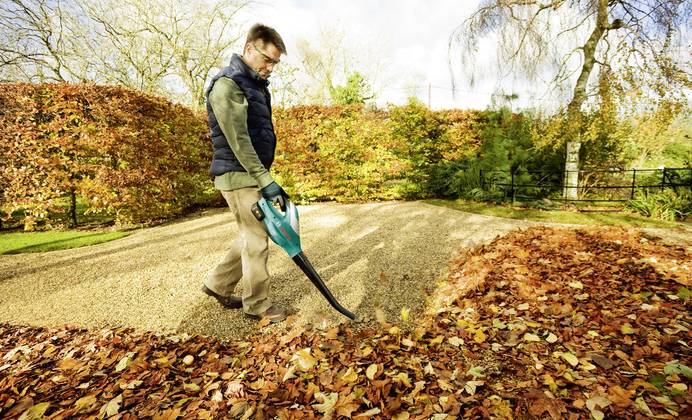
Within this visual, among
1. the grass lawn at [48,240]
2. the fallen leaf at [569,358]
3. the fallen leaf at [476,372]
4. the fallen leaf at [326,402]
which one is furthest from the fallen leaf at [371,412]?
the grass lawn at [48,240]

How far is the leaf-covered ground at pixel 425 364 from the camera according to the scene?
1.60 metres

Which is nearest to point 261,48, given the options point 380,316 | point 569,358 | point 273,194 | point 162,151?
point 273,194

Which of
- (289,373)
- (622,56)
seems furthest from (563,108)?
(289,373)

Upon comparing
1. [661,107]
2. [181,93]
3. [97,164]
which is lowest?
[97,164]

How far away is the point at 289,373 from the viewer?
1.91m

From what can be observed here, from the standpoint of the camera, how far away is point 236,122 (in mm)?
2170

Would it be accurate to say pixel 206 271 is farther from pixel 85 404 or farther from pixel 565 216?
Result: pixel 565 216

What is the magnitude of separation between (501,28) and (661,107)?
332 cm

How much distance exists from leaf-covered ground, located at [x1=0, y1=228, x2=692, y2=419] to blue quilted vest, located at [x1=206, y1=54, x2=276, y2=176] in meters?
1.31

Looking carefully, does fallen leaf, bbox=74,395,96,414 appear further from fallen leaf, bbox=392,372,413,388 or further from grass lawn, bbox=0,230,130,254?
grass lawn, bbox=0,230,130,254

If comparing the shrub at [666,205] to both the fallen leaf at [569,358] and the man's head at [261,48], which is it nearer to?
the fallen leaf at [569,358]

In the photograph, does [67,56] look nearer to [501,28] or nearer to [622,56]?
[501,28]

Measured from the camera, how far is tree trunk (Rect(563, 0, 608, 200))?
22.9 ft

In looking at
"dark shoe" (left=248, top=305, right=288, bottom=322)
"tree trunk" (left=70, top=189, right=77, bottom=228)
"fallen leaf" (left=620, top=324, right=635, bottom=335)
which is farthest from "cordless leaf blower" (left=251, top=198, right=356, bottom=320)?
"tree trunk" (left=70, top=189, right=77, bottom=228)
